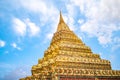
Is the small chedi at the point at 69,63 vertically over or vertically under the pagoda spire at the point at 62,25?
under

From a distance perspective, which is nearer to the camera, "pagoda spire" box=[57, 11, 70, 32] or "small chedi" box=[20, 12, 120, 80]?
"small chedi" box=[20, 12, 120, 80]

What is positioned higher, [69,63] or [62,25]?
[62,25]

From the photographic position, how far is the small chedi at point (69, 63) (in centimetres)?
3784

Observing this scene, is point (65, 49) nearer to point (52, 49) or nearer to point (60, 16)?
point (52, 49)

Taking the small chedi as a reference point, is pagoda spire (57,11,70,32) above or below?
above

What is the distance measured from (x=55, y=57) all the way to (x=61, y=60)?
5.81 feet

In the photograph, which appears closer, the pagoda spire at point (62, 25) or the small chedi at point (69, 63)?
the small chedi at point (69, 63)

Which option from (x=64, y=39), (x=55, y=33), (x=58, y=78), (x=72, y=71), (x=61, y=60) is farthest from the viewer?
(x=55, y=33)

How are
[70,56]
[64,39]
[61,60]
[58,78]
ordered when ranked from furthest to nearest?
1. [64,39]
2. [70,56]
3. [61,60]
4. [58,78]

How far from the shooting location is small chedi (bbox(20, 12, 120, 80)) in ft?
124

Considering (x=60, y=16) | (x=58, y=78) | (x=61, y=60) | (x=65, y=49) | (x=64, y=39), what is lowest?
(x=58, y=78)

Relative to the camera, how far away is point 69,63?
43062mm

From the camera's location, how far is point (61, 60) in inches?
1667

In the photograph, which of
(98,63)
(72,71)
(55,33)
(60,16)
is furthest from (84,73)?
(60,16)
